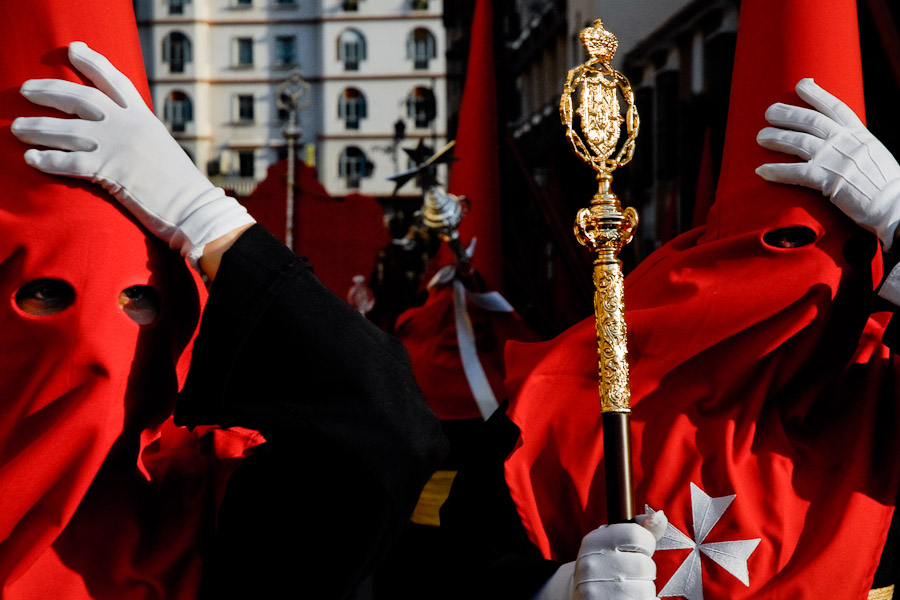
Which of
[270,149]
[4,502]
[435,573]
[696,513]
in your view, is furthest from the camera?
[270,149]

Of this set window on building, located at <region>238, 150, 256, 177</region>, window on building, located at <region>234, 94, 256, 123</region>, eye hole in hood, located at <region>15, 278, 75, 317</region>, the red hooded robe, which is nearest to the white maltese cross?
the red hooded robe

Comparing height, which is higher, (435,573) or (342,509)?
(342,509)

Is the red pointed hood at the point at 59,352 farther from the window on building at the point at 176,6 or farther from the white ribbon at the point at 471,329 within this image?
the window on building at the point at 176,6

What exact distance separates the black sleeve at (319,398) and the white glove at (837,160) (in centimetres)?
107

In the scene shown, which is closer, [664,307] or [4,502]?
[4,502]

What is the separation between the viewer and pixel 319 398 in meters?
1.82

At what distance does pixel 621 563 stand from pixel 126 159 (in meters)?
1.09

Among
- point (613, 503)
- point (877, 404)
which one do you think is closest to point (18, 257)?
point (613, 503)

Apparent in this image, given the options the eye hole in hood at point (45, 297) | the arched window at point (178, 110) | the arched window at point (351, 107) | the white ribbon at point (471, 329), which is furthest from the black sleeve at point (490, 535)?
the arched window at point (178, 110)

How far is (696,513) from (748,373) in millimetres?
Result: 332

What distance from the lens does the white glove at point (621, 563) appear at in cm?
193

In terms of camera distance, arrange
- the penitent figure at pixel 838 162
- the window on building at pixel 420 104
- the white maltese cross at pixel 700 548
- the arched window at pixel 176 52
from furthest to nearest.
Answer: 1. the window on building at pixel 420 104
2. the arched window at pixel 176 52
3. the penitent figure at pixel 838 162
4. the white maltese cross at pixel 700 548

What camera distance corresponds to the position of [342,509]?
190 centimetres

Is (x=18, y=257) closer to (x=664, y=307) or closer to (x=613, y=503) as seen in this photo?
(x=613, y=503)
